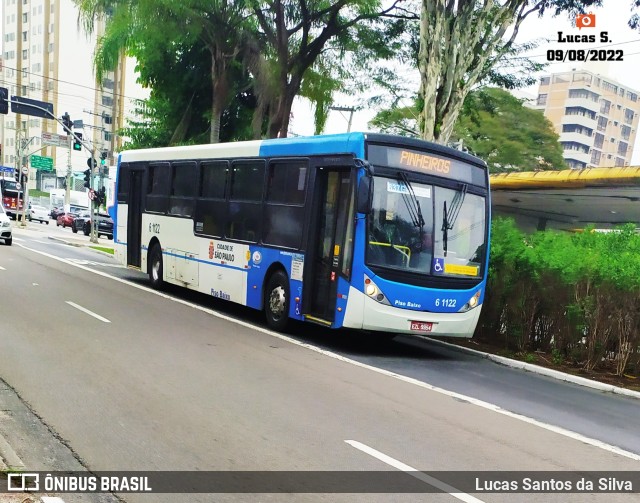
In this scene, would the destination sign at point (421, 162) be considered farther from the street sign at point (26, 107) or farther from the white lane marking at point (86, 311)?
the street sign at point (26, 107)

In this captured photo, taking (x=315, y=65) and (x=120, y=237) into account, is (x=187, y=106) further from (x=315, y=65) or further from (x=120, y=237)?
(x=120, y=237)

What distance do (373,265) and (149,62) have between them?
71.3 ft

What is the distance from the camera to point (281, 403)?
25.0ft

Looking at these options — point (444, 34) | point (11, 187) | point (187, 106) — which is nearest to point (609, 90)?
point (11, 187)

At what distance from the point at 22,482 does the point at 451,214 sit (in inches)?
319

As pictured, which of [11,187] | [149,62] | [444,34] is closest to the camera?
[444,34]

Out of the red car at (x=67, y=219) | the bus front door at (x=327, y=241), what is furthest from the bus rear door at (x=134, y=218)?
the red car at (x=67, y=219)

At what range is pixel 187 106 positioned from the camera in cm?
3053

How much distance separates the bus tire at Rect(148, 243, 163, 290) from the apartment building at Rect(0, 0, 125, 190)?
74.7 metres

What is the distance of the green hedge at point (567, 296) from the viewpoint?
36.3 ft

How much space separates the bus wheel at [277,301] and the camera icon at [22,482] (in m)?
7.64

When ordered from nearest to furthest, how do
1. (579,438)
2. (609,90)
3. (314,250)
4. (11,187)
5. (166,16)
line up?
(579,438), (314,250), (166,16), (11,187), (609,90)

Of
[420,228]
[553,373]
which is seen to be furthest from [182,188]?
[553,373]

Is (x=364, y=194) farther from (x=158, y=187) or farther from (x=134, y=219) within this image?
(x=134, y=219)
